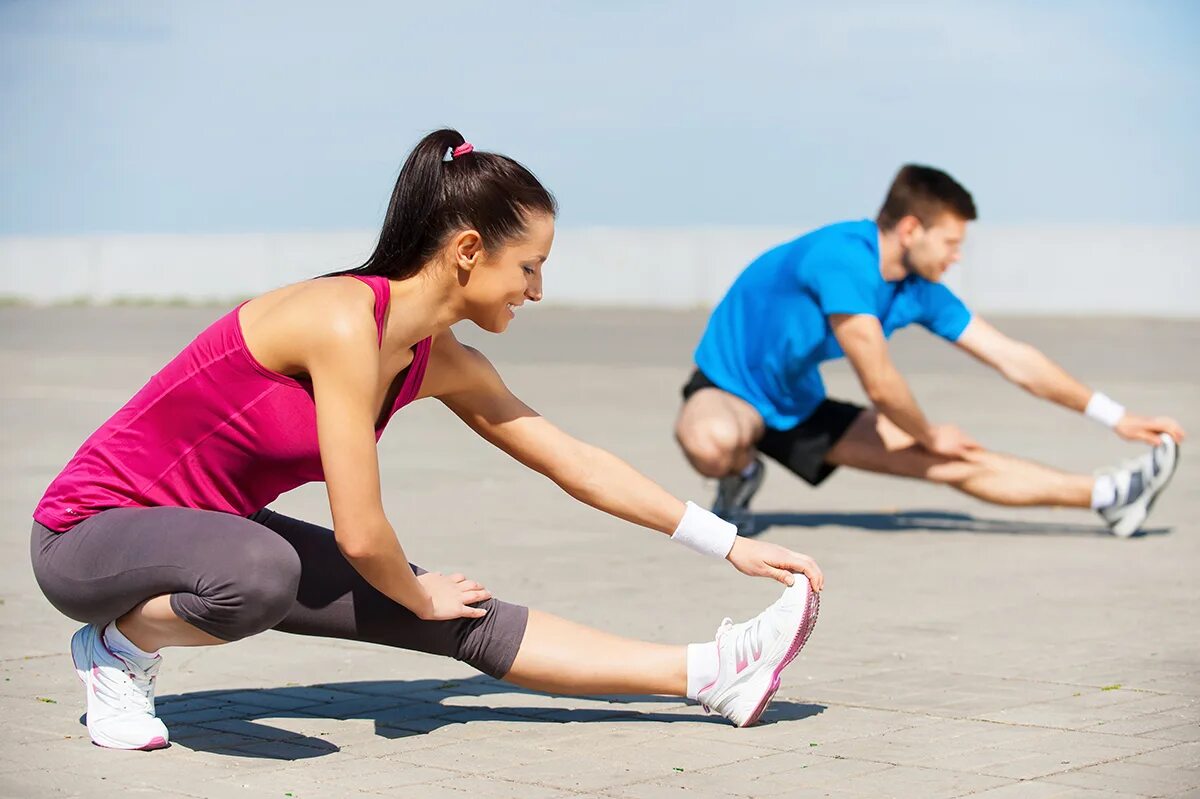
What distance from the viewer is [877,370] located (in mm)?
7531

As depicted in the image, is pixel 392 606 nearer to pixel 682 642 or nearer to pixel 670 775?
pixel 670 775

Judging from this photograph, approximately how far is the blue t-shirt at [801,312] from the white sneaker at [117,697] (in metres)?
4.17

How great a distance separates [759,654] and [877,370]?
3379 millimetres

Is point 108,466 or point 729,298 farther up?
point 729,298

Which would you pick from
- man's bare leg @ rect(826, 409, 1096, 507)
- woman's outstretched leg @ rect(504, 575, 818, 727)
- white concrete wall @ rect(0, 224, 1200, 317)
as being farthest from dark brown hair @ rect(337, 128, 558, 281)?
white concrete wall @ rect(0, 224, 1200, 317)

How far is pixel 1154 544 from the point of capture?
303 inches

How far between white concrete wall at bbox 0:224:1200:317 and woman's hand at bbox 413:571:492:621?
67.0 ft

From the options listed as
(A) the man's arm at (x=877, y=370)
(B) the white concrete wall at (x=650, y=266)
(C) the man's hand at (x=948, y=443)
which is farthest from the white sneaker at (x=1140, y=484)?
(B) the white concrete wall at (x=650, y=266)

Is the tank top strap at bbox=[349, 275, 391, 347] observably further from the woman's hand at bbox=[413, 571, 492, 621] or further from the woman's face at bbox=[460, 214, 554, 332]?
the woman's hand at bbox=[413, 571, 492, 621]

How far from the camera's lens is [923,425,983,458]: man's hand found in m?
7.81

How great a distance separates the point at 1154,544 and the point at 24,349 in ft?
52.2

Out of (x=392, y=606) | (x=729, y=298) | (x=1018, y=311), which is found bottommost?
(x=392, y=606)

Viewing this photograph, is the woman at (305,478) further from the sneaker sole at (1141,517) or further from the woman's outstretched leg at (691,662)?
the sneaker sole at (1141,517)

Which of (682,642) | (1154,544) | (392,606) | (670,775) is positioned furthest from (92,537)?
(1154,544)
